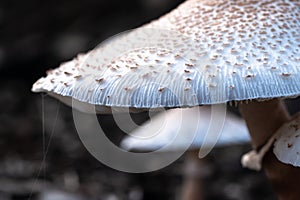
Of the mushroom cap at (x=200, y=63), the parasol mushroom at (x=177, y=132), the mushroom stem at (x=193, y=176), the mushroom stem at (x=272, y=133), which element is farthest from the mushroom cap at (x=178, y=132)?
the mushroom cap at (x=200, y=63)

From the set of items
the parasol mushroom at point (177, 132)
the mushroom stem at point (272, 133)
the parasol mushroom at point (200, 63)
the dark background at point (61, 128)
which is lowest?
the dark background at point (61, 128)

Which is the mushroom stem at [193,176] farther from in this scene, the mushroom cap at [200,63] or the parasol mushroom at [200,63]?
the mushroom cap at [200,63]

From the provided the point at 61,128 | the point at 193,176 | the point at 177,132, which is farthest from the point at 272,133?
the point at 61,128

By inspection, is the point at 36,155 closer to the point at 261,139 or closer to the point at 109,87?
the point at 261,139

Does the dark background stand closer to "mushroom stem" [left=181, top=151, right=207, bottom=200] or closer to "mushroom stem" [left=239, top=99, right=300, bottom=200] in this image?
"mushroom stem" [left=181, top=151, right=207, bottom=200]

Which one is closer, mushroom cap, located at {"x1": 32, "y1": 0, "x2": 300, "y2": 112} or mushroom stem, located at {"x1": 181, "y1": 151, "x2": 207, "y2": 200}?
mushroom cap, located at {"x1": 32, "y1": 0, "x2": 300, "y2": 112}

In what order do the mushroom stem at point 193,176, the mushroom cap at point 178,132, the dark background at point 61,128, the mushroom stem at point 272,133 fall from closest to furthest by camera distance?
the mushroom stem at point 272,133 < the mushroom cap at point 178,132 < the mushroom stem at point 193,176 < the dark background at point 61,128

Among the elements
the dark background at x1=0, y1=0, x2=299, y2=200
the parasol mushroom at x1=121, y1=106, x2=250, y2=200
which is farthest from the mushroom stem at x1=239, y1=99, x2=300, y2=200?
the dark background at x1=0, y1=0, x2=299, y2=200

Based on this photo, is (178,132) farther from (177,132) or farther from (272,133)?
(272,133)
